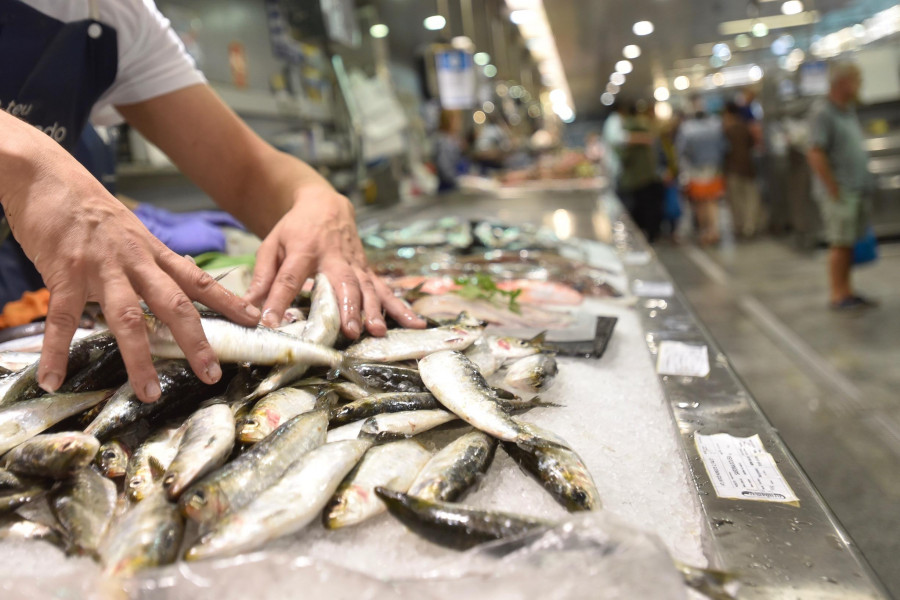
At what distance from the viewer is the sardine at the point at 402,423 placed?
1101 millimetres

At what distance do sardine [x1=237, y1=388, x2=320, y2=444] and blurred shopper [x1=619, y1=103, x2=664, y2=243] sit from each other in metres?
10.7

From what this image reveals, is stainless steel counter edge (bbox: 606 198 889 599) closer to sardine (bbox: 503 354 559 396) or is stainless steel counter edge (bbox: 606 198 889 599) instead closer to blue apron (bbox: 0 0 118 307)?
sardine (bbox: 503 354 559 396)

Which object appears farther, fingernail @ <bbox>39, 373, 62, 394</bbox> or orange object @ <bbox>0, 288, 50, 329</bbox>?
orange object @ <bbox>0, 288, 50, 329</bbox>

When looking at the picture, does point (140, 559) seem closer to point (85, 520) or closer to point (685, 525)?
point (85, 520)

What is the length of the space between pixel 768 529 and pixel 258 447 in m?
0.81

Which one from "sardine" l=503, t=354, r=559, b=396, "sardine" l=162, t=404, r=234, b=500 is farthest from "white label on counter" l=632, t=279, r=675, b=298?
"sardine" l=162, t=404, r=234, b=500

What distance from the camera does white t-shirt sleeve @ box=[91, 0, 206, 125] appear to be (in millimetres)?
1862

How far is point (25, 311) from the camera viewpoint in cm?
184

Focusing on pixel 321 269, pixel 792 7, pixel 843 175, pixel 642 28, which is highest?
pixel 642 28

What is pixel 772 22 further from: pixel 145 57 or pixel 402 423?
pixel 402 423

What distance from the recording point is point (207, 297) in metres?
1.19

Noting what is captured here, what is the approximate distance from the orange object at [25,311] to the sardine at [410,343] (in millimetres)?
1078

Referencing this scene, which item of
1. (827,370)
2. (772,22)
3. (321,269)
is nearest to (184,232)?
(321,269)

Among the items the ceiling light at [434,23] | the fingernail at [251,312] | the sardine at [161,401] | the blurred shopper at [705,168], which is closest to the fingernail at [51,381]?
the sardine at [161,401]
